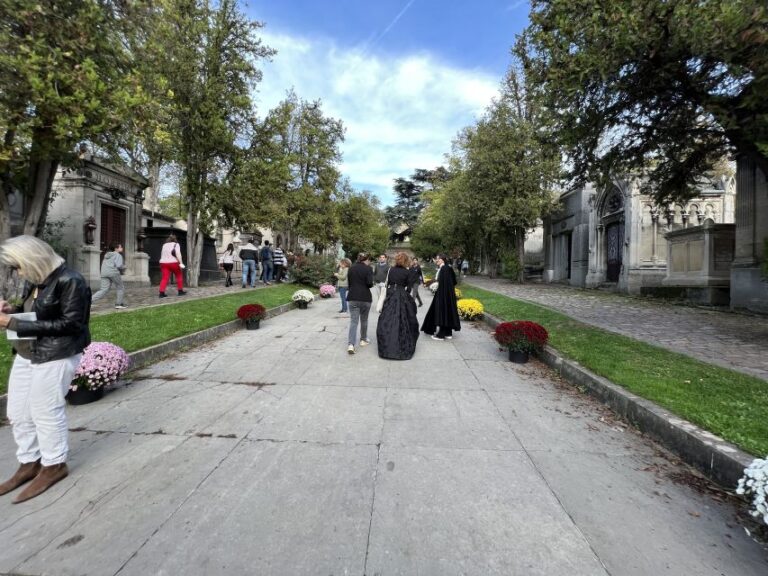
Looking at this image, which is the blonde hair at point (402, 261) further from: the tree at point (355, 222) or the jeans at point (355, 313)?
the tree at point (355, 222)

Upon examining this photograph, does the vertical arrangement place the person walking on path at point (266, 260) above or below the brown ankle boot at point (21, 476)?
above

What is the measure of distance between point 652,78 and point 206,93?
13904mm

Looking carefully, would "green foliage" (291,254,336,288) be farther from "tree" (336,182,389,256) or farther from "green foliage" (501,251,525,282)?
"tree" (336,182,389,256)

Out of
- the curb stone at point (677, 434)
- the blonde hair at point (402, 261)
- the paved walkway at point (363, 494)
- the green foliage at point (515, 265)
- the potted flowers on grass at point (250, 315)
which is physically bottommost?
the paved walkway at point (363, 494)

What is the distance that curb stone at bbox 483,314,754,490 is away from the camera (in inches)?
124

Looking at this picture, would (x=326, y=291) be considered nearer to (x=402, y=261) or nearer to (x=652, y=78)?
(x=402, y=261)

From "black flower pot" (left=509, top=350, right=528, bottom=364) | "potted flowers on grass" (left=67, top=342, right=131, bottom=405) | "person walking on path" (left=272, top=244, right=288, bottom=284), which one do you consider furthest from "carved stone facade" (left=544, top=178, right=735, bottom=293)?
"potted flowers on grass" (left=67, top=342, right=131, bottom=405)

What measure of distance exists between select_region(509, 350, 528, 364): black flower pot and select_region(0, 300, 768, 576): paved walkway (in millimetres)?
1776

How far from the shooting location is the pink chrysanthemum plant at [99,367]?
4762 millimetres

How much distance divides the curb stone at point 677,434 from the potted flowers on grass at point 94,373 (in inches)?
235

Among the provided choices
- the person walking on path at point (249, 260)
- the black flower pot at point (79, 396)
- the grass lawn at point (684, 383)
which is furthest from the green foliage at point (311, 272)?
the black flower pot at point (79, 396)

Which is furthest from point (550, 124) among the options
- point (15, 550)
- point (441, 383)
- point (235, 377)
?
point (15, 550)

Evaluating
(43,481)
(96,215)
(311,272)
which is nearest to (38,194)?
(96,215)

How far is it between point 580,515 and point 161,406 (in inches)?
170
